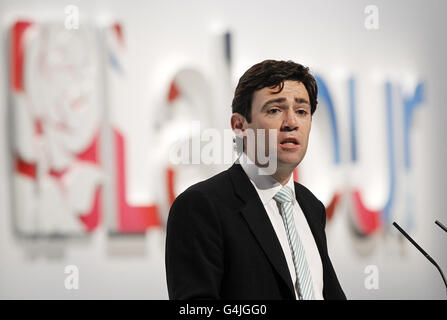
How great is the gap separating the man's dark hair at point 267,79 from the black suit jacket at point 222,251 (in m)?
0.27

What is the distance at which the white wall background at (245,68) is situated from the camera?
3.61 meters

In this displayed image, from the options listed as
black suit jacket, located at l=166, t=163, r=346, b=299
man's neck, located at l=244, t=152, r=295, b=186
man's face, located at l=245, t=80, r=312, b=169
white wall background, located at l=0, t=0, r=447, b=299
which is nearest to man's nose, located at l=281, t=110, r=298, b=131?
man's face, located at l=245, t=80, r=312, b=169

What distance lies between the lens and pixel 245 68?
12.2ft

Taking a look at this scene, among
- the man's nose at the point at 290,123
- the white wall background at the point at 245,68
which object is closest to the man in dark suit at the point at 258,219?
the man's nose at the point at 290,123

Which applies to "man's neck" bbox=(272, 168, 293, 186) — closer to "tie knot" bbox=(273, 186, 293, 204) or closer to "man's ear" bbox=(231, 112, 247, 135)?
"tie knot" bbox=(273, 186, 293, 204)

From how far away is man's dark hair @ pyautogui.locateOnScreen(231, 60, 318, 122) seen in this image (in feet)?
4.60

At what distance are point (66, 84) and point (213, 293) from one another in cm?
280

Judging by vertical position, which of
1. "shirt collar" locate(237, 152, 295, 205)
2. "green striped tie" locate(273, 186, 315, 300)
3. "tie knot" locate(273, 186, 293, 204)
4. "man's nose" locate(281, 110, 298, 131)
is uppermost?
"man's nose" locate(281, 110, 298, 131)

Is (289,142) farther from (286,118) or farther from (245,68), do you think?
(245,68)

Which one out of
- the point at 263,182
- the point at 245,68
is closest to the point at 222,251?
the point at 263,182

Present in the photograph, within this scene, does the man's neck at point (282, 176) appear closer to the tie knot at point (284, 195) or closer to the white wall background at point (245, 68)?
the tie knot at point (284, 195)

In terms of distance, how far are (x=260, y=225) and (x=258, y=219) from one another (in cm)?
2

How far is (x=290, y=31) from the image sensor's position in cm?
380

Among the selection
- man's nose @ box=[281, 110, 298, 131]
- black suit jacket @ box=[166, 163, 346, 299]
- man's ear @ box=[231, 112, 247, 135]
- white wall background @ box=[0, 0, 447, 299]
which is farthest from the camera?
white wall background @ box=[0, 0, 447, 299]
